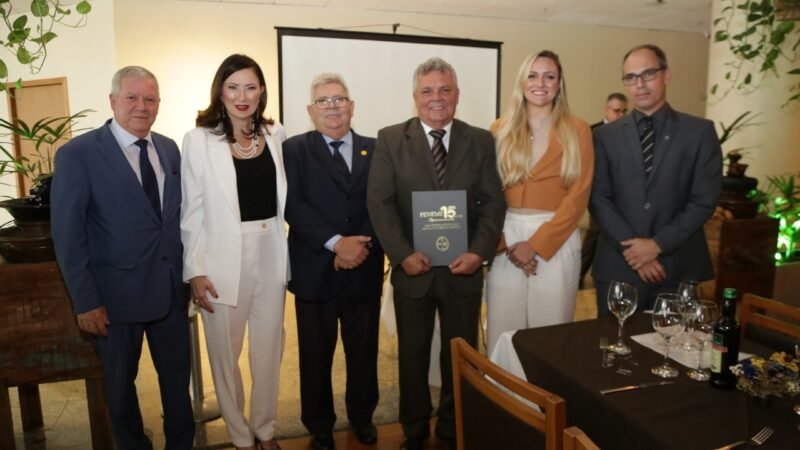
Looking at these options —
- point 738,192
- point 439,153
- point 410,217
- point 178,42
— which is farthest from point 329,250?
point 178,42

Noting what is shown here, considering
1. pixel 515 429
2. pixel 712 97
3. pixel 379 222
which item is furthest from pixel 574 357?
pixel 712 97

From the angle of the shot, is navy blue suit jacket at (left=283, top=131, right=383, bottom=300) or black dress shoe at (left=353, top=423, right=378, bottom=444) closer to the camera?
navy blue suit jacket at (left=283, top=131, right=383, bottom=300)

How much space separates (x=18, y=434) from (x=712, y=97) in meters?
5.55

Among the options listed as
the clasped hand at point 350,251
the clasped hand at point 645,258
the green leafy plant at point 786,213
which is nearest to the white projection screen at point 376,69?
the green leafy plant at point 786,213

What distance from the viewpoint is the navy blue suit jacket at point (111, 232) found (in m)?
2.04

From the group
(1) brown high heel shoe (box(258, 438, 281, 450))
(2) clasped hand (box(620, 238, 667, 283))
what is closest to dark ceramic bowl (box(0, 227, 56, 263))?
(1) brown high heel shoe (box(258, 438, 281, 450))

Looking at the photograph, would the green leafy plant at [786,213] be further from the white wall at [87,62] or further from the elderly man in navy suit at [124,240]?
the white wall at [87,62]

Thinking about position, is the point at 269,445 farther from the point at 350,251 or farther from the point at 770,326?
the point at 770,326

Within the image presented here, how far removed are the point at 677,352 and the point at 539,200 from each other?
3.10 feet

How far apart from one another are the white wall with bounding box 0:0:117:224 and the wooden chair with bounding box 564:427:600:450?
6.56m

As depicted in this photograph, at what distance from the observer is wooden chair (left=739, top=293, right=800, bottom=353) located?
6.01ft

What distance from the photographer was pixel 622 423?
4.35ft

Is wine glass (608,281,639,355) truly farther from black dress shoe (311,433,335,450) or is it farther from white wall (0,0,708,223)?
white wall (0,0,708,223)

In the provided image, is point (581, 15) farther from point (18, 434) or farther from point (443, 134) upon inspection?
point (18, 434)
